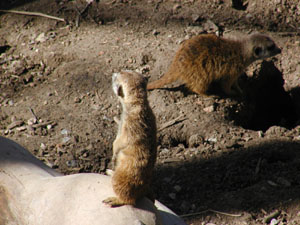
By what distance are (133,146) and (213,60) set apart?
1938 mm

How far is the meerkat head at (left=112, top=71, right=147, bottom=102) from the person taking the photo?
8.23ft

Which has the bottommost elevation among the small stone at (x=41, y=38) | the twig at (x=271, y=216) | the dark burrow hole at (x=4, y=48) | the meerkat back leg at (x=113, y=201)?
the twig at (x=271, y=216)

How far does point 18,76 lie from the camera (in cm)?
436

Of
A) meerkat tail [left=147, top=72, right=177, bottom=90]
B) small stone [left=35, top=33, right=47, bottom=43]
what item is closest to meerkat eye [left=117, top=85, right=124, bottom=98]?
meerkat tail [left=147, top=72, right=177, bottom=90]

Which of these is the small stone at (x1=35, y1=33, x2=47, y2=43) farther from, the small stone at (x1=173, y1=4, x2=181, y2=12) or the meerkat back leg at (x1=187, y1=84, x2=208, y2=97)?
the meerkat back leg at (x1=187, y1=84, x2=208, y2=97)

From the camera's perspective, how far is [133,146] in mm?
2355

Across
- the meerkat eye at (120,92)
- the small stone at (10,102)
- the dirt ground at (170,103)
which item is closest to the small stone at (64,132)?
the dirt ground at (170,103)

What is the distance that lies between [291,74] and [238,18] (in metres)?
1.00

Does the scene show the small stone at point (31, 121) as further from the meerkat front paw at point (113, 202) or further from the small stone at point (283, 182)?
the small stone at point (283, 182)

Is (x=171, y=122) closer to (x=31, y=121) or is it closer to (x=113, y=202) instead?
(x=31, y=121)

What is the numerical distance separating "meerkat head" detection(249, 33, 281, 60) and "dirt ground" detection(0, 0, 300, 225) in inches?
10.3

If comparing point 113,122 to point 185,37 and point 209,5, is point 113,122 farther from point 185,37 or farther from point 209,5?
point 209,5

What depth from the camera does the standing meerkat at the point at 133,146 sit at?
87.6 inches

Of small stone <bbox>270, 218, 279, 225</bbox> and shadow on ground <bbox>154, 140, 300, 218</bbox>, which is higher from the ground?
shadow on ground <bbox>154, 140, 300, 218</bbox>
